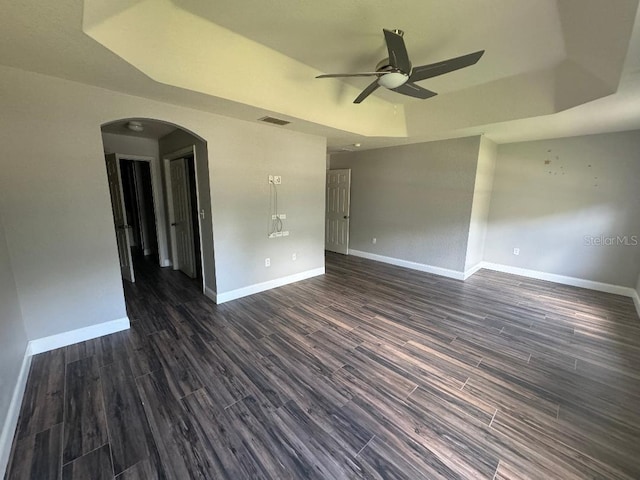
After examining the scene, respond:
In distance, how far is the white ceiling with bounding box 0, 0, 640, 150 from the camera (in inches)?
68.7

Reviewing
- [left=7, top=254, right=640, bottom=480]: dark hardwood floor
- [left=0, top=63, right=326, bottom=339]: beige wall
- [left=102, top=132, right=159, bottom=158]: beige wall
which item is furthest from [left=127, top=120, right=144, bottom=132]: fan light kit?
[left=7, top=254, right=640, bottom=480]: dark hardwood floor

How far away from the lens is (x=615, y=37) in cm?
176

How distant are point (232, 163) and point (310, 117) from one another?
46.9 inches

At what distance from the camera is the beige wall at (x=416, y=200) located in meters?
4.51

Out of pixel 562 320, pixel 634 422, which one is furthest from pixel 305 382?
pixel 562 320

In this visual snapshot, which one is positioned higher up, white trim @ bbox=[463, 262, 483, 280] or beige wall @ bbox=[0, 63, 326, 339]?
beige wall @ bbox=[0, 63, 326, 339]

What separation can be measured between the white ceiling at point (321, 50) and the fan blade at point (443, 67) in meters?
0.37

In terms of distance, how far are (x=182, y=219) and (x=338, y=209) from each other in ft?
11.5

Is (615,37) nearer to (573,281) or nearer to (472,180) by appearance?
(472,180)

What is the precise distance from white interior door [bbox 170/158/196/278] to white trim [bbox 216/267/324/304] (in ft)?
3.99

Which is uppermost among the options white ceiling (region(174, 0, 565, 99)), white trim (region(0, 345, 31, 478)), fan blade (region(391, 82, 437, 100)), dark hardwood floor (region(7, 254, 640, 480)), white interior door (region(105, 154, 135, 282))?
white ceiling (region(174, 0, 565, 99))

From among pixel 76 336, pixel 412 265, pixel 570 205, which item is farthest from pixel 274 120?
pixel 570 205

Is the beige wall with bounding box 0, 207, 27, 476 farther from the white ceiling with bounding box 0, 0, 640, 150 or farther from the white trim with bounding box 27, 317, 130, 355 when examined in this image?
the white ceiling with bounding box 0, 0, 640, 150

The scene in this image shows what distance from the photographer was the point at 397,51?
1965 mm
